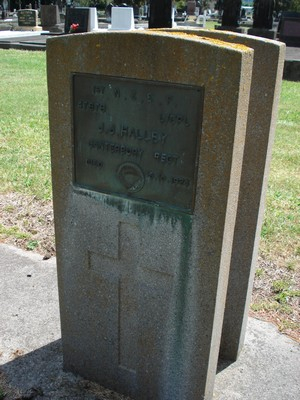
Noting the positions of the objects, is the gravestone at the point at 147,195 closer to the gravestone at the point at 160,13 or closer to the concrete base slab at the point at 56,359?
the concrete base slab at the point at 56,359

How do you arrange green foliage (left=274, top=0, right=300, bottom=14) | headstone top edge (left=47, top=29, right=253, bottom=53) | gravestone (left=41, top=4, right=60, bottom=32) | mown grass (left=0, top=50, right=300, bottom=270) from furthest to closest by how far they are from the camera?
green foliage (left=274, top=0, right=300, bottom=14)
gravestone (left=41, top=4, right=60, bottom=32)
mown grass (left=0, top=50, right=300, bottom=270)
headstone top edge (left=47, top=29, right=253, bottom=53)

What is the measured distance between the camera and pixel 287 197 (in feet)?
17.2

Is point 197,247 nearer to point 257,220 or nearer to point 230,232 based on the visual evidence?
point 230,232

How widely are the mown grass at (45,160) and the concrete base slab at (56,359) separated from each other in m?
1.07

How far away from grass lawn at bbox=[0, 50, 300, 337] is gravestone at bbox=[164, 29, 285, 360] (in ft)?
2.19

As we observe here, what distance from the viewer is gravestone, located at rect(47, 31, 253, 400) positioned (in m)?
1.85

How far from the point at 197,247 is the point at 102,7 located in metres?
63.1

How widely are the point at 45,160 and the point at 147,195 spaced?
4312mm

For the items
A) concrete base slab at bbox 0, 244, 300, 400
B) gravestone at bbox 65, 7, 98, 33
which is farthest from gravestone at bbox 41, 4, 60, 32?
concrete base slab at bbox 0, 244, 300, 400

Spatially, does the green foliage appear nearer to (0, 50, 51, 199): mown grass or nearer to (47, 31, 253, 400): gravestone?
(0, 50, 51, 199): mown grass

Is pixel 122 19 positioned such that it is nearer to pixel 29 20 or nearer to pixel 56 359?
pixel 29 20

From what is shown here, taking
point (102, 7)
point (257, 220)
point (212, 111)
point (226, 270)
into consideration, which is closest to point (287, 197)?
point (257, 220)

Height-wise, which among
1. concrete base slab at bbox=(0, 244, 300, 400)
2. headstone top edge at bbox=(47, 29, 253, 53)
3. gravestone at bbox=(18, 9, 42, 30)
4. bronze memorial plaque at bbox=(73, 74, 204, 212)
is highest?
headstone top edge at bbox=(47, 29, 253, 53)

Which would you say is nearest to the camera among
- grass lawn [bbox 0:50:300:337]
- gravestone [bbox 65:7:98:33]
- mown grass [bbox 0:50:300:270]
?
grass lawn [bbox 0:50:300:337]
